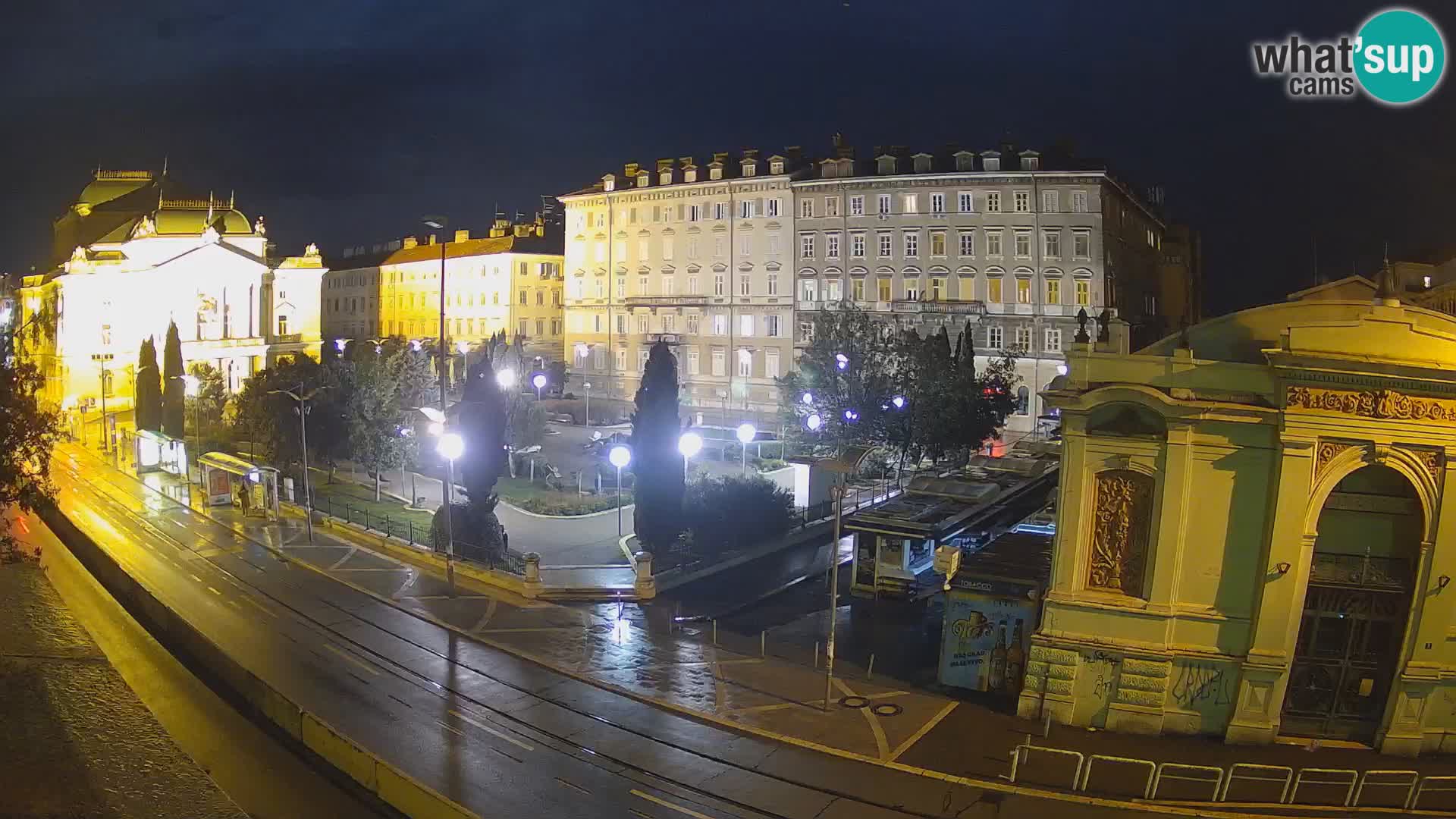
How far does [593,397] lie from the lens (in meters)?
71.9

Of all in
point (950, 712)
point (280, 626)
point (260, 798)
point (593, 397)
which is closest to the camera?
point (260, 798)

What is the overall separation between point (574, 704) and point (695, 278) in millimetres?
50351

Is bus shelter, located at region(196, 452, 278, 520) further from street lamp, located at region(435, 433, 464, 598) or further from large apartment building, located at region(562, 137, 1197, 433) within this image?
large apartment building, located at region(562, 137, 1197, 433)

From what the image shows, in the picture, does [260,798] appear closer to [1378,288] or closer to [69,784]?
[69,784]

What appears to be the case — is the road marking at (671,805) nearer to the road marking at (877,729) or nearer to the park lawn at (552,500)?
the road marking at (877,729)

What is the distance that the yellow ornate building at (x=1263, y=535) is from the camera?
15.8m

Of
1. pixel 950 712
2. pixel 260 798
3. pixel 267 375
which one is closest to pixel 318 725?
pixel 260 798

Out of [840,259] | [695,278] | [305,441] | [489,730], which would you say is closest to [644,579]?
[489,730]

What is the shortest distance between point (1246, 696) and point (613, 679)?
11306 millimetres

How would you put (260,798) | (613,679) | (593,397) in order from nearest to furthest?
(260,798), (613,679), (593,397)

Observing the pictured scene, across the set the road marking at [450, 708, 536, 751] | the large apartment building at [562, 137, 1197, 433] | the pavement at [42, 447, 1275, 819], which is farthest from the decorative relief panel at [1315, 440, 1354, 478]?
the large apartment building at [562, 137, 1197, 433]

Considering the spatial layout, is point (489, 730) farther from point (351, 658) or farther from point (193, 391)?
point (193, 391)

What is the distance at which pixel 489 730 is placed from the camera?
680 inches

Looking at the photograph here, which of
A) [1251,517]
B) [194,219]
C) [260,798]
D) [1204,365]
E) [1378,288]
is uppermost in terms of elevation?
[194,219]
